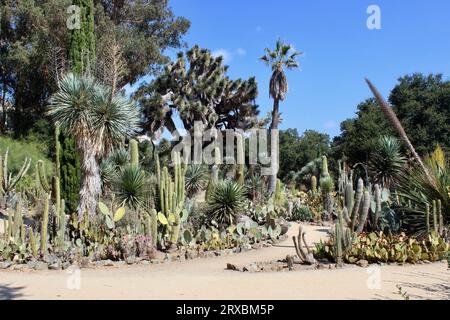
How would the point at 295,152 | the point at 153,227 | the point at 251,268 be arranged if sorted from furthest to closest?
the point at 295,152
the point at 153,227
the point at 251,268

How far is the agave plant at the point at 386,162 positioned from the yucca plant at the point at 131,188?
10130 millimetres

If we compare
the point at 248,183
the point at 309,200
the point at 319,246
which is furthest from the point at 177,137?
the point at 319,246

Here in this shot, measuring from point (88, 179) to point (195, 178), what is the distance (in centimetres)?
682

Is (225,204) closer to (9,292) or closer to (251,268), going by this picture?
(251,268)

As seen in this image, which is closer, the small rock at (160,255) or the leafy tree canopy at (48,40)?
the small rock at (160,255)

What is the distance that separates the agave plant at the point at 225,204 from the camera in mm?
14703

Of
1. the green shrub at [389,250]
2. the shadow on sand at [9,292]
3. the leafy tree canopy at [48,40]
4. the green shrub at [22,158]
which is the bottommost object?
the shadow on sand at [9,292]

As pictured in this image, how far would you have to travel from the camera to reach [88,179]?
42.8 feet

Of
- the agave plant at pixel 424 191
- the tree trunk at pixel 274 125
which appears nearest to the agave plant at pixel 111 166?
the tree trunk at pixel 274 125

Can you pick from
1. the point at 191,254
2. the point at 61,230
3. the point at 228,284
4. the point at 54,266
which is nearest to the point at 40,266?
the point at 54,266

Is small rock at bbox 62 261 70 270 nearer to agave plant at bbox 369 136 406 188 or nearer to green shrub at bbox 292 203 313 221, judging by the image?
green shrub at bbox 292 203 313 221

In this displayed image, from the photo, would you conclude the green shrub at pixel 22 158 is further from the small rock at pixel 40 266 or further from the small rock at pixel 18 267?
the small rock at pixel 40 266

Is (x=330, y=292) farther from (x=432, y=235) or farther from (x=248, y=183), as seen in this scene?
(x=248, y=183)

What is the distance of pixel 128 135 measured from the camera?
523 inches
